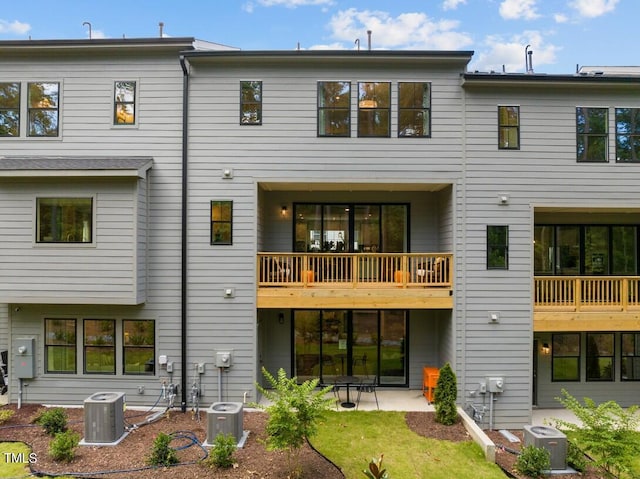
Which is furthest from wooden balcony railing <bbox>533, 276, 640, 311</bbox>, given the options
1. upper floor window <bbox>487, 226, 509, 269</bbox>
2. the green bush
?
the green bush

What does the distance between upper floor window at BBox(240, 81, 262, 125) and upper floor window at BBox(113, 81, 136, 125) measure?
2.77 metres

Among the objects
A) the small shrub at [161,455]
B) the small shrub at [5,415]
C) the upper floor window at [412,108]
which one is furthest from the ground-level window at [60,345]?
the upper floor window at [412,108]

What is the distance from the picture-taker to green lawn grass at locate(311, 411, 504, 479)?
6.96 m

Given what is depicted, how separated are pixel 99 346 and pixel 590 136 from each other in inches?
532

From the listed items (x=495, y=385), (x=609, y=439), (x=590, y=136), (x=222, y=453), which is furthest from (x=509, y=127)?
(x=222, y=453)

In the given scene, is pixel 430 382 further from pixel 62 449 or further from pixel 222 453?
pixel 62 449

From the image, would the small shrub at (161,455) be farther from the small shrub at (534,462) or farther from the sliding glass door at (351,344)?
the small shrub at (534,462)

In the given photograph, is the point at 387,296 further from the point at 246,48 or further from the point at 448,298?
the point at 246,48

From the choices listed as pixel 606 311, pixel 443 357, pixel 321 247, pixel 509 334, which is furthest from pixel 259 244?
pixel 606 311

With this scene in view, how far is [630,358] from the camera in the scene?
11.0 meters

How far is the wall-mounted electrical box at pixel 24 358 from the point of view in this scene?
9.46 metres

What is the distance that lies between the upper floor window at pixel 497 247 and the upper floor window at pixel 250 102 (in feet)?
21.4

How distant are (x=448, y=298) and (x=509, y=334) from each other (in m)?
1.75

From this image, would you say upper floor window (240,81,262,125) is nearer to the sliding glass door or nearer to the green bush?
the sliding glass door
